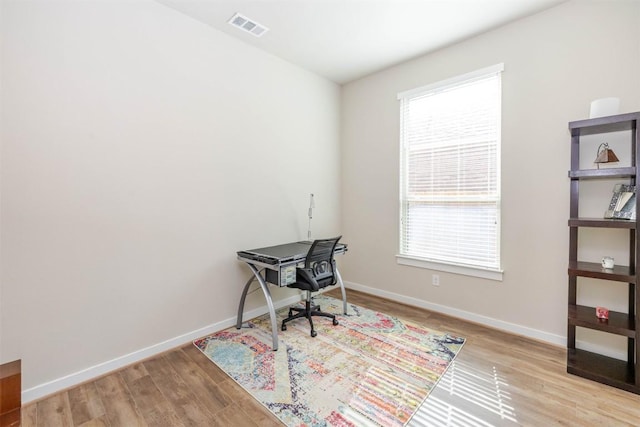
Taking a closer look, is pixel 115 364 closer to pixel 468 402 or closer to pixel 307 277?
pixel 307 277

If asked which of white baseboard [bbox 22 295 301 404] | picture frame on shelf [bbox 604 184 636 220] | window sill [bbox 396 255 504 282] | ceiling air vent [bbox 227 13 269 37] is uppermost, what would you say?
ceiling air vent [bbox 227 13 269 37]

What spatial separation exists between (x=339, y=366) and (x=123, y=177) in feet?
7.43

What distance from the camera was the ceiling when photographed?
243cm

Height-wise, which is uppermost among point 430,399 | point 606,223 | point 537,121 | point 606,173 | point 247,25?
point 247,25

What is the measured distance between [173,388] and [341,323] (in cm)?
161

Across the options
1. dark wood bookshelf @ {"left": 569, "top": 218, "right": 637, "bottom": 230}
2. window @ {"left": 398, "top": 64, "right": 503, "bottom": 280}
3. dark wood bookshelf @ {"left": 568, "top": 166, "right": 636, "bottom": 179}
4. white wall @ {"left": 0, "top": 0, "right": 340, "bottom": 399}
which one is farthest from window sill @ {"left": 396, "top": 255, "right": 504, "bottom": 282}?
white wall @ {"left": 0, "top": 0, "right": 340, "bottom": 399}

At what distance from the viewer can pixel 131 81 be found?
2.28 m

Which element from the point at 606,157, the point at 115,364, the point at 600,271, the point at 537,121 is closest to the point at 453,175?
the point at 537,121

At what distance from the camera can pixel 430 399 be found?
1.88 meters

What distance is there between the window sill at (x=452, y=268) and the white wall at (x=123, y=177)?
1.67 metres

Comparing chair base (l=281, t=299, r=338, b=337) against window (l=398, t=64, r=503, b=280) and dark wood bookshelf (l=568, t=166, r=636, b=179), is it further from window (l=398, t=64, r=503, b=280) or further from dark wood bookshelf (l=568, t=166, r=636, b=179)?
dark wood bookshelf (l=568, t=166, r=636, b=179)

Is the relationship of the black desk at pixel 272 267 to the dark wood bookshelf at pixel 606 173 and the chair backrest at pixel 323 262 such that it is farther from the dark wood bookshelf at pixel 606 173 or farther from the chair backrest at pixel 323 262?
the dark wood bookshelf at pixel 606 173

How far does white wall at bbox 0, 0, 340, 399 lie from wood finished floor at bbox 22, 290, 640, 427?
268 mm

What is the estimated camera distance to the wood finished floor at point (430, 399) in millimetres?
1713
